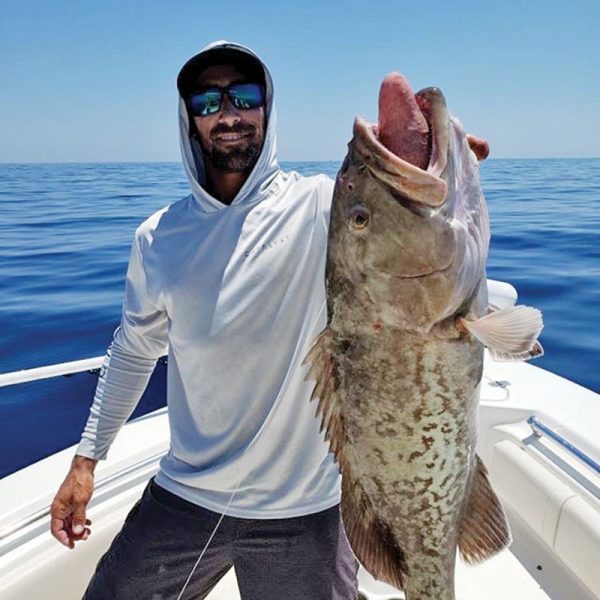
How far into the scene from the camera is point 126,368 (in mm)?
2645

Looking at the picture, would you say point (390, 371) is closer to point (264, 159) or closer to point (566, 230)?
point (264, 159)

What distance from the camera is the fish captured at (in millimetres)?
1434

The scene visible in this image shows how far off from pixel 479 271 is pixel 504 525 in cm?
75

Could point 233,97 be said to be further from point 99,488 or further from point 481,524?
point 99,488

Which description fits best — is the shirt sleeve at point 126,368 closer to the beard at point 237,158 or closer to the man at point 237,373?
the man at point 237,373

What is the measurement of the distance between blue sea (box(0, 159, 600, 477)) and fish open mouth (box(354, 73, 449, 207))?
4.19 m

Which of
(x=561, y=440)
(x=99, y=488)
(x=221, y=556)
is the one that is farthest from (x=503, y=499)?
(x=99, y=488)

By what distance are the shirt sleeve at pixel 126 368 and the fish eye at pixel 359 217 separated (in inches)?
48.5

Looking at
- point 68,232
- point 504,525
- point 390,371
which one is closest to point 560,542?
point 504,525

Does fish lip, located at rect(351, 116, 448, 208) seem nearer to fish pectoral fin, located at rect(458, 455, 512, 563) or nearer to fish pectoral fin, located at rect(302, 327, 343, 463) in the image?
fish pectoral fin, located at rect(302, 327, 343, 463)

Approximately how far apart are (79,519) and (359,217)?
182cm

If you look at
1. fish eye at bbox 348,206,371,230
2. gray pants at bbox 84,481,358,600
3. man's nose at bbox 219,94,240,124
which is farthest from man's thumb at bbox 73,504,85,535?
fish eye at bbox 348,206,371,230

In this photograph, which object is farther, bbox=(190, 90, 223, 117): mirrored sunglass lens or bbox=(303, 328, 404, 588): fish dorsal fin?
bbox=(190, 90, 223, 117): mirrored sunglass lens

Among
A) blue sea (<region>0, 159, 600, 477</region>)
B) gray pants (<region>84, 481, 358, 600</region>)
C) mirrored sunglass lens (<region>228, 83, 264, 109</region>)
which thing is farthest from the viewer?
blue sea (<region>0, 159, 600, 477</region>)
